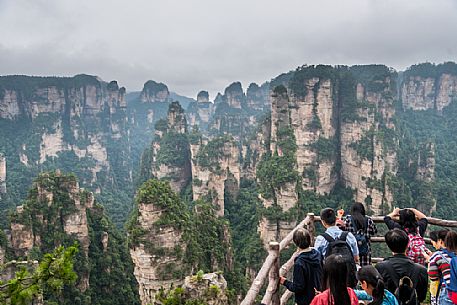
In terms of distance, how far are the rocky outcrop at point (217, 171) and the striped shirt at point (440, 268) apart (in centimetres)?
3470

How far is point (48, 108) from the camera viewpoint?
86062mm

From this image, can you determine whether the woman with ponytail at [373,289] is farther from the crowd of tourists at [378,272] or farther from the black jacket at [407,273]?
the black jacket at [407,273]

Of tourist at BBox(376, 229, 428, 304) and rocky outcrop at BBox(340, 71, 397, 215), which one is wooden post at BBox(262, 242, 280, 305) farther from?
rocky outcrop at BBox(340, 71, 397, 215)

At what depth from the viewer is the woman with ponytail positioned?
3.35m

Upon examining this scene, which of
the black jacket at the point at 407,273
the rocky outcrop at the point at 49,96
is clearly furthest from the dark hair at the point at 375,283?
the rocky outcrop at the point at 49,96

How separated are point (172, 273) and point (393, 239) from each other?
15469 mm

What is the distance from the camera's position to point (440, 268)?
394 cm

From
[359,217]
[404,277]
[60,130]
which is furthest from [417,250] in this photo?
[60,130]

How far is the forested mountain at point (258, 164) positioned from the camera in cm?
2011

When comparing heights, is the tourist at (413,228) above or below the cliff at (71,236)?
above

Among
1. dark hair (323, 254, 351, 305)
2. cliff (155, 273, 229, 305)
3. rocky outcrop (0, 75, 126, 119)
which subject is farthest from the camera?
rocky outcrop (0, 75, 126, 119)

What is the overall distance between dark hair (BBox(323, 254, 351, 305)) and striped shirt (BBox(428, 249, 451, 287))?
1.50 meters

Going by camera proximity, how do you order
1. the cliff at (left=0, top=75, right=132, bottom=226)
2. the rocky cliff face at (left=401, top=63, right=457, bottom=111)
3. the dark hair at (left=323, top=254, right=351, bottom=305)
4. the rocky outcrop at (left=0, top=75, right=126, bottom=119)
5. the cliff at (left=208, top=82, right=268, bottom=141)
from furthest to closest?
the cliff at (left=208, top=82, right=268, bottom=141)
the rocky outcrop at (left=0, top=75, right=126, bottom=119)
the cliff at (left=0, top=75, right=132, bottom=226)
the rocky cliff face at (left=401, top=63, right=457, bottom=111)
the dark hair at (left=323, top=254, right=351, bottom=305)

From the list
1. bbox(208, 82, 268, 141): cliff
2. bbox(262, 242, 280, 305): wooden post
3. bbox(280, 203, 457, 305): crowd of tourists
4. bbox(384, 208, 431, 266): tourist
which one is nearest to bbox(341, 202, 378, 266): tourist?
bbox(384, 208, 431, 266): tourist
